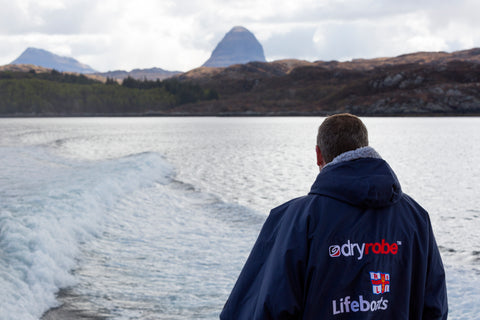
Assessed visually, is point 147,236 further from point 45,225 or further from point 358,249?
point 358,249

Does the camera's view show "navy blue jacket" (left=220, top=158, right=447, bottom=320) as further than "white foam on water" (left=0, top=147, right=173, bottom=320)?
No

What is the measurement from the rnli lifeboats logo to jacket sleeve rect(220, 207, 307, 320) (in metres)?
0.38

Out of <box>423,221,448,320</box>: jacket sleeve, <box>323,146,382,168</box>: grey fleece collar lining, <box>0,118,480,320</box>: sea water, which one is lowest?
<box>0,118,480,320</box>: sea water

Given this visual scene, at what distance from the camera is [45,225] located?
9555mm

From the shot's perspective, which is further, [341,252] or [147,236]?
[147,236]

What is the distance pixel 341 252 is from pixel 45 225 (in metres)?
8.63

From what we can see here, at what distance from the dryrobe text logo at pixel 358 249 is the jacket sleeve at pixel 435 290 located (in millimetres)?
424

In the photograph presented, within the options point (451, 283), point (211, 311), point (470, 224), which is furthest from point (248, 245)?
point (470, 224)

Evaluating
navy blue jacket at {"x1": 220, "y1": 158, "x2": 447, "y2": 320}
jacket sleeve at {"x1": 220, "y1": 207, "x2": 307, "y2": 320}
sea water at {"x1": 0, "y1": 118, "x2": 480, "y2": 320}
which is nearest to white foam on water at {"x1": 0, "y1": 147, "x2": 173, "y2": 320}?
sea water at {"x1": 0, "y1": 118, "x2": 480, "y2": 320}

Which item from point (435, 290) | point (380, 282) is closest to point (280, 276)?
point (380, 282)

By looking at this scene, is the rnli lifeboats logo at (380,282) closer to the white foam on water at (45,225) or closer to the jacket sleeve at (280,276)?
the jacket sleeve at (280,276)

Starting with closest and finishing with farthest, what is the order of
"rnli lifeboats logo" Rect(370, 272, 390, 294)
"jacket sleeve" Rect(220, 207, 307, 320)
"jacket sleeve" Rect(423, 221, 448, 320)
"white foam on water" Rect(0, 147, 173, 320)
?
1. "jacket sleeve" Rect(220, 207, 307, 320)
2. "rnli lifeboats logo" Rect(370, 272, 390, 294)
3. "jacket sleeve" Rect(423, 221, 448, 320)
4. "white foam on water" Rect(0, 147, 173, 320)

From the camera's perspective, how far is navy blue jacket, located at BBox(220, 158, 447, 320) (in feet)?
7.50

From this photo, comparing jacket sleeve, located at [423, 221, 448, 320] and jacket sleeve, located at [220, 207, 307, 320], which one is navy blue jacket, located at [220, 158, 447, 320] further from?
jacket sleeve, located at [423, 221, 448, 320]
